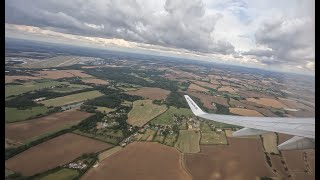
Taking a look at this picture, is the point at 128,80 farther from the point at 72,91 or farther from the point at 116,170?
the point at 116,170

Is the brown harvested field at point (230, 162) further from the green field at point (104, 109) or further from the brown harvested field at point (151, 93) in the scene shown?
the brown harvested field at point (151, 93)

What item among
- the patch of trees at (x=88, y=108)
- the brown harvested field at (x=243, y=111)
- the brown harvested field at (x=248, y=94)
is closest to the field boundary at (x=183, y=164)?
the patch of trees at (x=88, y=108)

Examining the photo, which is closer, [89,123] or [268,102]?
[89,123]

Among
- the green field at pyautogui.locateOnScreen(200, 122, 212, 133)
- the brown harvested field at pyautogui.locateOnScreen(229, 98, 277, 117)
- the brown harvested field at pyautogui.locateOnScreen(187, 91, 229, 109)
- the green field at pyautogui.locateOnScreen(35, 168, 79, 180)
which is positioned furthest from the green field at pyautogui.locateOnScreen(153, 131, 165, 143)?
the brown harvested field at pyautogui.locateOnScreen(229, 98, 277, 117)

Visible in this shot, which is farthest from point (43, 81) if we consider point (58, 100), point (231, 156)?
point (231, 156)

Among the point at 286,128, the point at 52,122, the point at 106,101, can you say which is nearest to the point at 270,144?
the point at 286,128

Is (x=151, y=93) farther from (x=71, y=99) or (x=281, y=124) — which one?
(x=281, y=124)
